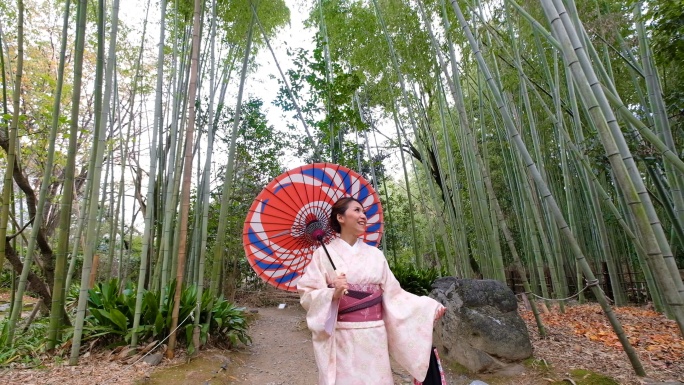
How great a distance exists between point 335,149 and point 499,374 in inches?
121

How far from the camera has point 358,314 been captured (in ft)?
4.79

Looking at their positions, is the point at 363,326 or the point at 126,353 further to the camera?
the point at 126,353

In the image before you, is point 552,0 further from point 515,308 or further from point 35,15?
point 35,15

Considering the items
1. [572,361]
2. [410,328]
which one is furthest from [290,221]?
[572,361]

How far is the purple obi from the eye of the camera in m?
1.45

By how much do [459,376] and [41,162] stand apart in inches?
212

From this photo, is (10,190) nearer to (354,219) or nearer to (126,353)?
(126,353)

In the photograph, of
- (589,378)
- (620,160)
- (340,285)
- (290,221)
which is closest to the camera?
(340,285)

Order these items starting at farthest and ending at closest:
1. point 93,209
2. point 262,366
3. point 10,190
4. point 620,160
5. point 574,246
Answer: point 262,366 < point 10,190 < point 93,209 < point 574,246 < point 620,160

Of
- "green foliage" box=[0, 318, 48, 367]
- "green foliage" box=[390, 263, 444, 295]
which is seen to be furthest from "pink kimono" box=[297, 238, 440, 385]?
"green foliage" box=[390, 263, 444, 295]

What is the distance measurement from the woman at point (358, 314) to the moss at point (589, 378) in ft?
4.61

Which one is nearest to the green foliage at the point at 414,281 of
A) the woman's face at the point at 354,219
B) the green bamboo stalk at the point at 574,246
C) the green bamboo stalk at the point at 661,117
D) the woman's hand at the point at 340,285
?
the green bamboo stalk at the point at 661,117

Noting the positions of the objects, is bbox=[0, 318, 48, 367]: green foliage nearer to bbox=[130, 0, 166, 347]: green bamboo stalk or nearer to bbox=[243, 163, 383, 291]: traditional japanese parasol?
bbox=[130, 0, 166, 347]: green bamboo stalk

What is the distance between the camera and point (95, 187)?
2371 millimetres
